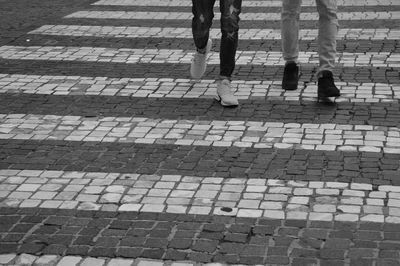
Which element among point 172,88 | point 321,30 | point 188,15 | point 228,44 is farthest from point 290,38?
point 188,15

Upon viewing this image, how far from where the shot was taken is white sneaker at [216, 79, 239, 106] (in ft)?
22.4

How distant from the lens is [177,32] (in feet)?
32.6

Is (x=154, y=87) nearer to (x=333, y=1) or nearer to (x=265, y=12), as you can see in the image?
(x=333, y=1)

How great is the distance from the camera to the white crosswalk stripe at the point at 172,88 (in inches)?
279

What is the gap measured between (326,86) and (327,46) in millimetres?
387

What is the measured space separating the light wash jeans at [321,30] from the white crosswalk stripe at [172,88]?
1.07 ft

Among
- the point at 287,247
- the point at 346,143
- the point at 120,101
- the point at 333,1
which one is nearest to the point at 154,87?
the point at 120,101

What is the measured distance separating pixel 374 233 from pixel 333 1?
2.97 m

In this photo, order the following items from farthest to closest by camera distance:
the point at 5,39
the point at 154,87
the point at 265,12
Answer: the point at 265,12 → the point at 5,39 → the point at 154,87

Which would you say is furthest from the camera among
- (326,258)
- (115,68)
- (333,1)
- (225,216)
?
(115,68)

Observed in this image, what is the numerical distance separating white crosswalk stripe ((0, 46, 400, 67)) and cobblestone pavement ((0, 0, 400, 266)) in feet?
0.08

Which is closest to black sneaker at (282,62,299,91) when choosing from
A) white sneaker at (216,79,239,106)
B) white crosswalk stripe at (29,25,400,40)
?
white sneaker at (216,79,239,106)

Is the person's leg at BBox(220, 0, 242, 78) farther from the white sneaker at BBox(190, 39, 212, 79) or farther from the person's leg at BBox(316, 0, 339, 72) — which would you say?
the person's leg at BBox(316, 0, 339, 72)

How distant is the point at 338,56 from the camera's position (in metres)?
8.44
